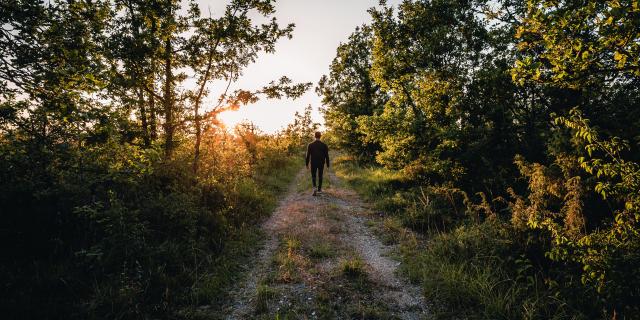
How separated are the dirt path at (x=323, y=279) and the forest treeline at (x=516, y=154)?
0.66 meters

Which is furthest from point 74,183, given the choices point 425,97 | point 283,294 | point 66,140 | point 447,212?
point 425,97

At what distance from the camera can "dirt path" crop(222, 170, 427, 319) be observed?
14.2 ft

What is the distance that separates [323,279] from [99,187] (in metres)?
5.00

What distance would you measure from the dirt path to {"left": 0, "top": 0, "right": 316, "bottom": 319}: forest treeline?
619mm

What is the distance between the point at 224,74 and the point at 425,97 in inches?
296

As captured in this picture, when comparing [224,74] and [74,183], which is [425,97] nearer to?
[224,74]

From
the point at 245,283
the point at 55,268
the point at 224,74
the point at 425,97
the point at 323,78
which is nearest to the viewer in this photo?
the point at 55,268

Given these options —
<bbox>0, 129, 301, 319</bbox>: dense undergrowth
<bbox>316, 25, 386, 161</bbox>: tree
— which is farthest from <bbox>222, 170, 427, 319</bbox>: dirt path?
<bbox>316, 25, 386, 161</bbox>: tree

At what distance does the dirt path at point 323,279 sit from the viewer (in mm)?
4332

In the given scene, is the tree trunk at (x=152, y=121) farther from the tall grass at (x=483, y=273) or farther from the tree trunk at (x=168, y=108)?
the tall grass at (x=483, y=273)

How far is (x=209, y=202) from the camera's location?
317 inches

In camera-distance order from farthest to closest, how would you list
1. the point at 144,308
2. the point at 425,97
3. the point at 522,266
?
the point at 425,97 < the point at 522,266 < the point at 144,308

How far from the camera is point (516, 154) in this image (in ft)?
25.6

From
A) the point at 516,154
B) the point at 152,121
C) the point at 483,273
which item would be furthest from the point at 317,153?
the point at 483,273
